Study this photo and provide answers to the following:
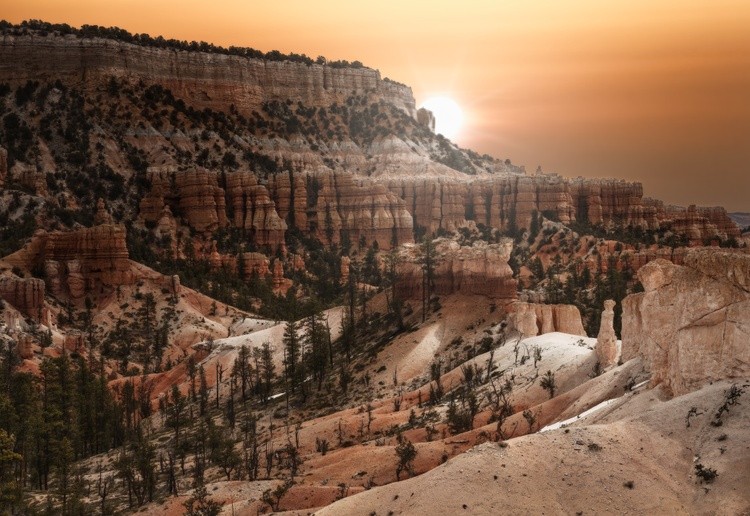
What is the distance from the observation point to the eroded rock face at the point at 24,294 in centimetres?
9988

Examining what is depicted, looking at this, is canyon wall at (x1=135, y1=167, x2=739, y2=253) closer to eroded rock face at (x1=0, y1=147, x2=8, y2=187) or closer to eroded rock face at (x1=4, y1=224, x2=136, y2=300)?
eroded rock face at (x1=0, y1=147, x2=8, y2=187)

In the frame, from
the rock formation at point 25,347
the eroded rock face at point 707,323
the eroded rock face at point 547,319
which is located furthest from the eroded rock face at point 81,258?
the eroded rock face at point 707,323

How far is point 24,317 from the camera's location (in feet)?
328

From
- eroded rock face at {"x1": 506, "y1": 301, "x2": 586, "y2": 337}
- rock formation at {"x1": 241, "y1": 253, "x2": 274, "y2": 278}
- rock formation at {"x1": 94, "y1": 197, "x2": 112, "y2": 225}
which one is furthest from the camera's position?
rock formation at {"x1": 241, "y1": 253, "x2": 274, "y2": 278}

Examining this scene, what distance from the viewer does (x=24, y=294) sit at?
100500 millimetres

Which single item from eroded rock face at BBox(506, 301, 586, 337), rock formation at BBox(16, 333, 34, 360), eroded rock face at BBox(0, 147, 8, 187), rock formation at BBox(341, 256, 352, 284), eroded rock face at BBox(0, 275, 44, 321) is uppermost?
eroded rock face at BBox(0, 147, 8, 187)

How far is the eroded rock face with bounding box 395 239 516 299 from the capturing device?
8125 cm

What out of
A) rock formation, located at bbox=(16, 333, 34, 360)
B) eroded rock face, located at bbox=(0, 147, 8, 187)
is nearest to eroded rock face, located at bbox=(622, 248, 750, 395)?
rock formation, located at bbox=(16, 333, 34, 360)

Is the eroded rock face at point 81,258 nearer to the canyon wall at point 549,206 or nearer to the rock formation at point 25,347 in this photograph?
the rock formation at point 25,347

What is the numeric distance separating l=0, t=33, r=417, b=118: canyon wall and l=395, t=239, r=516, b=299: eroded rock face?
87187 millimetres

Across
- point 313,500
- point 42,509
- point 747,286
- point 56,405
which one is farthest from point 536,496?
point 56,405

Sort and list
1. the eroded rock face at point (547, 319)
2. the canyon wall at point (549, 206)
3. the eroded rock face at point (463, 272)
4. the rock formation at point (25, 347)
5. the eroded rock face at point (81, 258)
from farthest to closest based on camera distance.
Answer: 1. the canyon wall at point (549, 206)
2. the eroded rock face at point (81, 258)
3. the rock formation at point (25, 347)
4. the eroded rock face at point (463, 272)
5. the eroded rock face at point (547, 319)

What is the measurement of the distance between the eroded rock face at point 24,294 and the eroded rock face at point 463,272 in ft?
120

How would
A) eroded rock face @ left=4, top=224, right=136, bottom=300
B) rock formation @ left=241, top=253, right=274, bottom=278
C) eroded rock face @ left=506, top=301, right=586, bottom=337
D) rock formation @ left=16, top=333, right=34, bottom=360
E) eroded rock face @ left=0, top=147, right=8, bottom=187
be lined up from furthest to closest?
rock formation @ left=241, top=253, right=274, bottom=278
eroded rock face @ left=0, top=147, right=8, bottom=187
eroded rock face @ left=4, top=224, right=136, bottom=300
rock formation @ left=16, top=333, right=34, bottom=360
eroded rock face @ left=506, top=301, right=586, bottom=337
